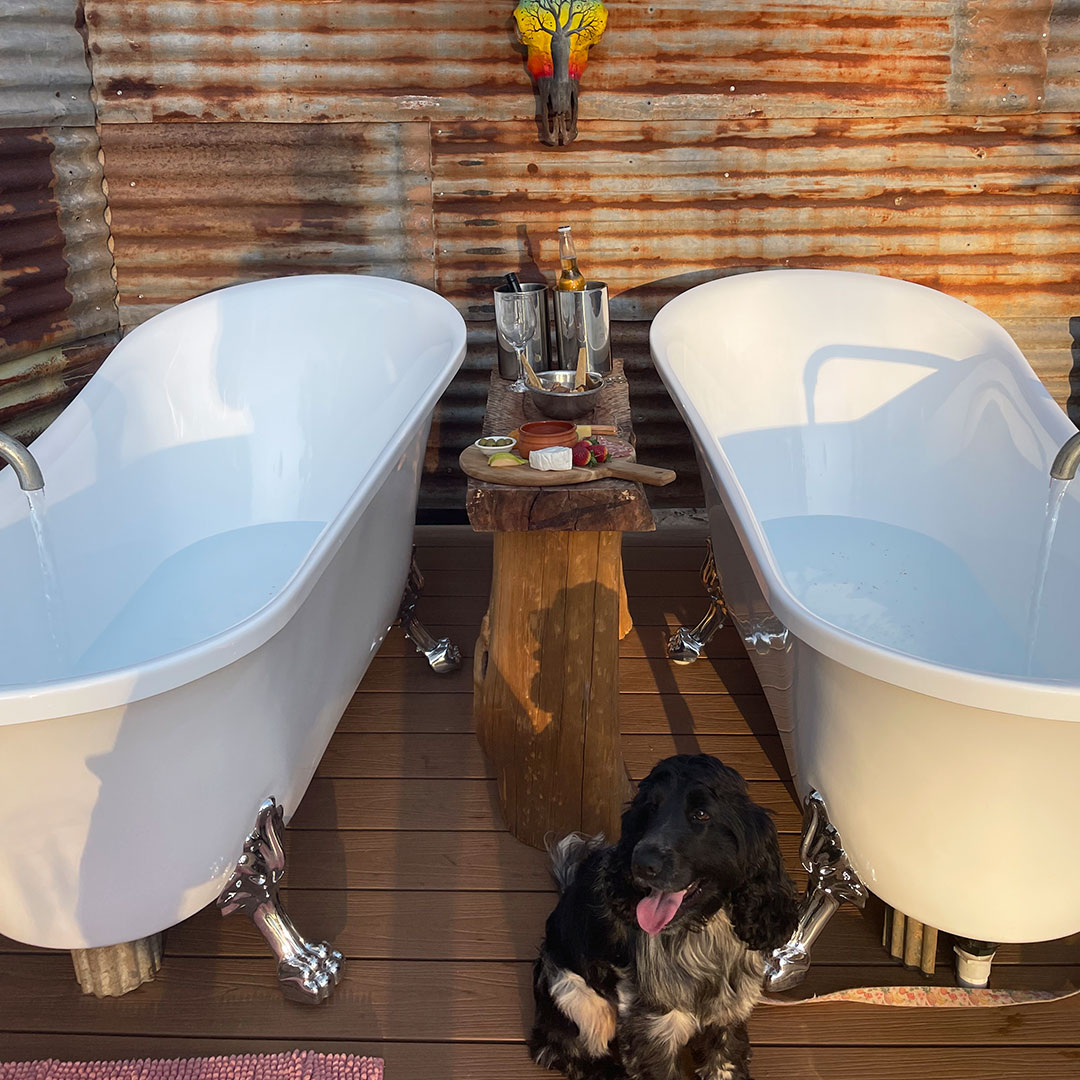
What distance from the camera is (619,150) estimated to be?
2.97 m

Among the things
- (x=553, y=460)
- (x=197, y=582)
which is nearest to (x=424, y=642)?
(x=197, y=582)

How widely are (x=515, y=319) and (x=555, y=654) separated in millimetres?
918

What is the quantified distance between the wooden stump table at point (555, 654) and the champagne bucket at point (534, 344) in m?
0.55

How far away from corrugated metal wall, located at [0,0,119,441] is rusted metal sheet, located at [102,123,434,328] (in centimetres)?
9

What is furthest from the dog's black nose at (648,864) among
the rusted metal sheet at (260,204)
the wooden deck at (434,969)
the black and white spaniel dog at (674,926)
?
the rusted metal sheet at (260,204)

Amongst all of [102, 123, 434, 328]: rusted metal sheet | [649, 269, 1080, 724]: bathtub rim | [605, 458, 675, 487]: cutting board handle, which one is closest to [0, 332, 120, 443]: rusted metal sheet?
[102, 123, 434, 328]: rusted metal sheet

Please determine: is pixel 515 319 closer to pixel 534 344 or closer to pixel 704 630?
pixel 534 344

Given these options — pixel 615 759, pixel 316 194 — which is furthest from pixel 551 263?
pixel 615 759

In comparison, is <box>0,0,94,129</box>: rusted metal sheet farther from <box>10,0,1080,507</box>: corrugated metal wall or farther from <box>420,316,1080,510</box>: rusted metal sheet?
<box>420,316,1080,510</box>: rusted metal sheet

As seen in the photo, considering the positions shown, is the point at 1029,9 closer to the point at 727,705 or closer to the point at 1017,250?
the point at 1017,250

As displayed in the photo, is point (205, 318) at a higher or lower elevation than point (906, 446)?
higher

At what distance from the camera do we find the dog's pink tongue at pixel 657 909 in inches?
49.9

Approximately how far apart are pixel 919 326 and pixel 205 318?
1782 millimetres

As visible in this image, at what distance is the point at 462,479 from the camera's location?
3342 millimetres
